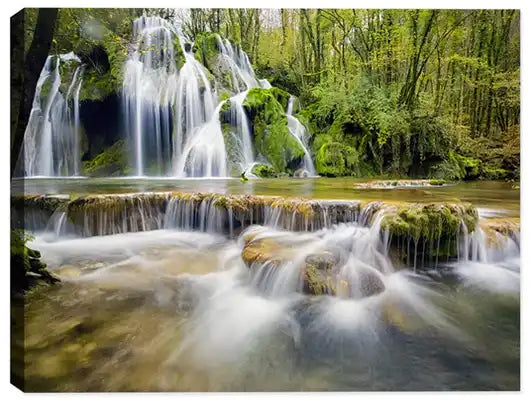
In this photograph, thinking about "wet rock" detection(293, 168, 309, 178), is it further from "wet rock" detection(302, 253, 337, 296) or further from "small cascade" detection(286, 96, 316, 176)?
"wet rock" detection(302, 253, 337, 296)

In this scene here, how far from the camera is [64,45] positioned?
469 centimetres

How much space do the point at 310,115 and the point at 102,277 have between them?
15.2 feet

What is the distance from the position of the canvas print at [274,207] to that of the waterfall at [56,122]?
0.06 meters

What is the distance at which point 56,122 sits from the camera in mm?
5930

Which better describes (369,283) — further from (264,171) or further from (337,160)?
(264,171)

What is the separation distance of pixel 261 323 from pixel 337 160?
3.77m

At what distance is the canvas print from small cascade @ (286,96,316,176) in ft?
0.16

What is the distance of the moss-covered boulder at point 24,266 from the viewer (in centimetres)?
276

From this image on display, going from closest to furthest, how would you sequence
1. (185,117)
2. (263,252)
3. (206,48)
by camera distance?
(263,252) → (206,48) → (185,117)

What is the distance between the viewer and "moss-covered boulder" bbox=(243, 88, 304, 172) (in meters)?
6.11

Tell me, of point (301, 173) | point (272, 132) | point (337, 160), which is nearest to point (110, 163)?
point (272, 132)

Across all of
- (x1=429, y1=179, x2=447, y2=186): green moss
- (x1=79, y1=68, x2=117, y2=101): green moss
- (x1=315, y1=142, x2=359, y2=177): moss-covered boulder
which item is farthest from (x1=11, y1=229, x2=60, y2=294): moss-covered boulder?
(x1=429, y1=179, x2=447, y2=186): green moss

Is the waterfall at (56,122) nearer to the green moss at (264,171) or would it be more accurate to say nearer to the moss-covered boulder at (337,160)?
the green moss at (264,171)

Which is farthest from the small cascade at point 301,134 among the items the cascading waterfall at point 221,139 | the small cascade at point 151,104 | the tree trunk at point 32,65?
the tree trunk at point 32,65
